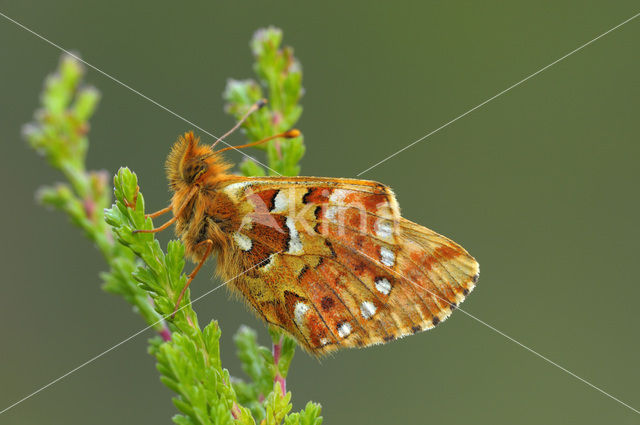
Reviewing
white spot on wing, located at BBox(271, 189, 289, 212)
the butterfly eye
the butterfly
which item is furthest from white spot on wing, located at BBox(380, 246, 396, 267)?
the butterfly eye

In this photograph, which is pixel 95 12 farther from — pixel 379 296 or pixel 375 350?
pixel 379 296

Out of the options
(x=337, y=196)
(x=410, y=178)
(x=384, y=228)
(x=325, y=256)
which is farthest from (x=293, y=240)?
(x=410, y=178)

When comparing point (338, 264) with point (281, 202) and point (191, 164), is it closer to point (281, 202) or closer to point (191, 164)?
point (281, 202)

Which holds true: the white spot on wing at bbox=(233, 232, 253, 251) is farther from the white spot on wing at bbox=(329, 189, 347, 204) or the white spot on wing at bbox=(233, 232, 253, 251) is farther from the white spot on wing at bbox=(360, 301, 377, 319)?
the white spot on wing at bbox=(360, 301, 377, 319)

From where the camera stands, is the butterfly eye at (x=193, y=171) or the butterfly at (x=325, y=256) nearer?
the butterfly at (x=325, y=256)

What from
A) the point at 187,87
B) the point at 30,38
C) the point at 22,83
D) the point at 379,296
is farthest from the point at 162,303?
the point at 30,38

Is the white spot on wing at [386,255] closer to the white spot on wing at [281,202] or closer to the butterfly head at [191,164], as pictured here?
the white spot on wing at [281,202]

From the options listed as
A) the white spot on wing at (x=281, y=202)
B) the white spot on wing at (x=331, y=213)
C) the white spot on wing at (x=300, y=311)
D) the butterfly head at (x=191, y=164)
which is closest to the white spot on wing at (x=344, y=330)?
the white spot on wing at (x=300, y=311)
